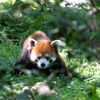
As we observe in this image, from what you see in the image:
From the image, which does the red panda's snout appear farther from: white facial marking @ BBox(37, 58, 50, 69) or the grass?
the grass

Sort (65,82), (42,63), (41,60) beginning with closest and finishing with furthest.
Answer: (65,82) < (42,63) < (41,60)

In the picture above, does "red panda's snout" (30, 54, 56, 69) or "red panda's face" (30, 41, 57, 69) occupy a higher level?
"red panda's face" (30, 41, 57, 69)

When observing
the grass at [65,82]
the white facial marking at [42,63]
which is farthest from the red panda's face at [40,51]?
the grass at [65,82]

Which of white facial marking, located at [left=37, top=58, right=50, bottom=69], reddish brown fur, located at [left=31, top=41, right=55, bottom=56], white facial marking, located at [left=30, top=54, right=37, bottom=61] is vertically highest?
reddish brown fur, located at [left=31, top=41, right=55, bottom=56]

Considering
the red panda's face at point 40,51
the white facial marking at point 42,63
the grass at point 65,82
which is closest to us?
the grass at point 65,82

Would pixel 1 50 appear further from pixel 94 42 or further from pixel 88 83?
pixel 94 42

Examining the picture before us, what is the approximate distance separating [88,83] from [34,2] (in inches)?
121

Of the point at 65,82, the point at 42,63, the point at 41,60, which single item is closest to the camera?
the point at 65,82

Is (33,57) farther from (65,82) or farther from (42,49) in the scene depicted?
(65,82)

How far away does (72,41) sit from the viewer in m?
1.20

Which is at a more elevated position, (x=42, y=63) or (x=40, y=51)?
(x=40, y=51)

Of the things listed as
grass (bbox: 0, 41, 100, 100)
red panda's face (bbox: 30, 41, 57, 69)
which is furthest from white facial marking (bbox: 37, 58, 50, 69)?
grass (bbox: 0, 41, 100, 100)

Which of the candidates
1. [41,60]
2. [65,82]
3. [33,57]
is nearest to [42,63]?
[41,60]

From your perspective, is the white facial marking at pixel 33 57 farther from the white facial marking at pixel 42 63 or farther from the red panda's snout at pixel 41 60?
the white facial marking at pixel 42 63
